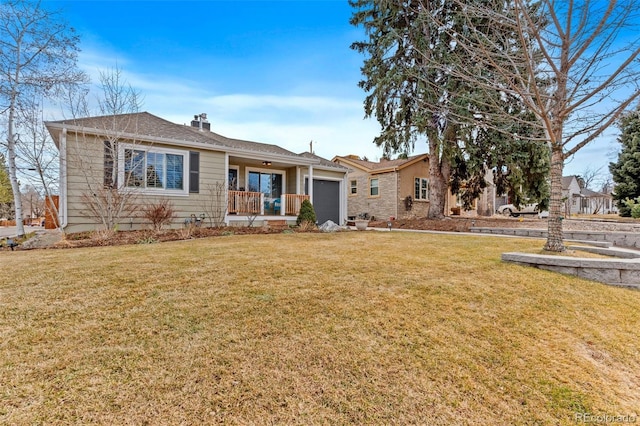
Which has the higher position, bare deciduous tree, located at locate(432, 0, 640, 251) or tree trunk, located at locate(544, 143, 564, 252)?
bare deciduous tree, located at locate(432, 0, 640, 251)

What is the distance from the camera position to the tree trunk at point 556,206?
5344 millimetres

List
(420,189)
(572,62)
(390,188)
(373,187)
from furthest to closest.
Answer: (373,187) → (420,189) → (390,188) → (572,62)

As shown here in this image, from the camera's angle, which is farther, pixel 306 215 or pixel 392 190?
pixel 392 190

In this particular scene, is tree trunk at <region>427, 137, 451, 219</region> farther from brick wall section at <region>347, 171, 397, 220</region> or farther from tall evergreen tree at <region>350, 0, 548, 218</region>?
brick wall section at <region>347, 171, 397, 220</region>

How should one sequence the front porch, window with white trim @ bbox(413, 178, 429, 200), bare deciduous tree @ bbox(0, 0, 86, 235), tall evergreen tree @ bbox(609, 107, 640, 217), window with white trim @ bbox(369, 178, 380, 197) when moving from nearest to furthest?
bare deciduous tree @ bbox(0, 0, 86, 235)
the front porch
tall evergreen tree @ bbox(609, 107, 640, 217)
window with white trim @ bbox(413, 178, 429, 200)
window with white trim @ bbox(369, 178, 380, 197)

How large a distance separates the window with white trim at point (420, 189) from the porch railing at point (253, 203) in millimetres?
9391

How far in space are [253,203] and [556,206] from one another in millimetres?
9037

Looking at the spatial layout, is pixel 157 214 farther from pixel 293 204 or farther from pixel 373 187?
pixel 373 187

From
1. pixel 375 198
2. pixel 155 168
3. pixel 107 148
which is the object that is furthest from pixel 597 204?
pixel 107 148

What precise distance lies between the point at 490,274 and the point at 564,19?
14.5 feet

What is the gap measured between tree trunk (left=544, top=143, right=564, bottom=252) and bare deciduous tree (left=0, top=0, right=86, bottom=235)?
12626 mm

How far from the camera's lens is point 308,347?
88.4 inches

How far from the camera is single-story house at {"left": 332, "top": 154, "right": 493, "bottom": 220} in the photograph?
1778 centimetres

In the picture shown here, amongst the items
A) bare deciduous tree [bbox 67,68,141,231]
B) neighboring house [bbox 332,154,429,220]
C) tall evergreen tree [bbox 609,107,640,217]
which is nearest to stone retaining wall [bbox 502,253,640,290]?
bare deciduous tree [bbox 67,68,141,231]
